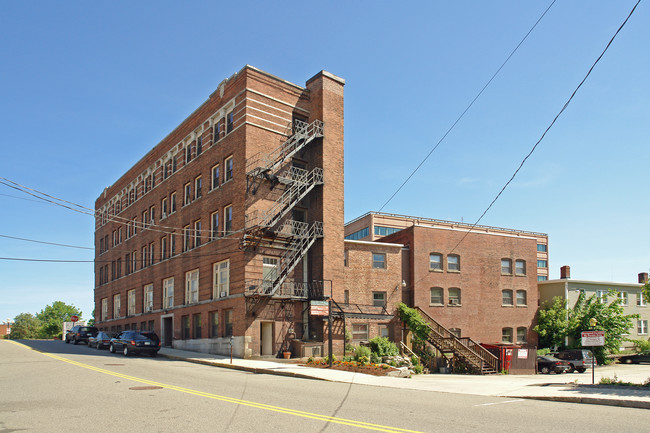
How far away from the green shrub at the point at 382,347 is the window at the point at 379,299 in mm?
3552

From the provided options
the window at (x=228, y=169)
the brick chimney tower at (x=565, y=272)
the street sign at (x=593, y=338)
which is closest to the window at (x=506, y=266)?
the brick chimney tower at (x=565, y=272)

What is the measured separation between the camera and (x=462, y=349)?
115 feet

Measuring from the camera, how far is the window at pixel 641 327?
172 feet

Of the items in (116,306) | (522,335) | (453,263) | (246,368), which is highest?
(453,263)

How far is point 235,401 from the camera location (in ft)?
44.1

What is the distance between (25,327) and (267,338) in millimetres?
132077

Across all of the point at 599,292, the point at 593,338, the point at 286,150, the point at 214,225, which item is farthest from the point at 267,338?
the point at 599,292

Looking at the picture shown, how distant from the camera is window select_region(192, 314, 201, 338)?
123 feet

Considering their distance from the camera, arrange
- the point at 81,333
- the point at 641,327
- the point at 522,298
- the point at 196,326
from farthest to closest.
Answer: the point at 641,327, the point at 81,333, the point at 522,298, the point at 196,326

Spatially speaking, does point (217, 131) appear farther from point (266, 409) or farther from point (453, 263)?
point (266, 409)

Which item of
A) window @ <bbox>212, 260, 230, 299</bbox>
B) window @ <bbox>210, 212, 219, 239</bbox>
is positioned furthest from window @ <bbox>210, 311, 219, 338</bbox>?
window @ <bbox>210, 212, 219, 239</bbox>

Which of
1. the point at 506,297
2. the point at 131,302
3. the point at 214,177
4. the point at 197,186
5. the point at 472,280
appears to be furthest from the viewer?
the point at 131,302

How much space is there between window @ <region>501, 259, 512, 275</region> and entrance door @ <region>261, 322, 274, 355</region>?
21503mm

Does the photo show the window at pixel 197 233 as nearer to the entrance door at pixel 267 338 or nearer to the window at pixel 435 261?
the entrance door at pixel 267 338
